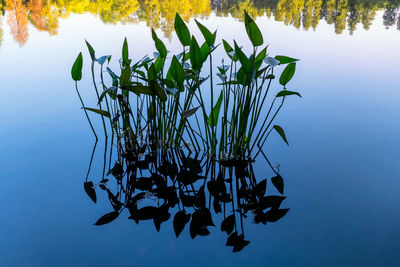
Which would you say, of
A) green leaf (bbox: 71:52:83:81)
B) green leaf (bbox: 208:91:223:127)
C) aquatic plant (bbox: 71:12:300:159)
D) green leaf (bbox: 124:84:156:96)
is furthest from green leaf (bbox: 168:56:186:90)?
green leaf (bbox: 71:52:83:81)

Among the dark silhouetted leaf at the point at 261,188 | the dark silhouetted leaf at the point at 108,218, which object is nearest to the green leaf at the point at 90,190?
the dark silhouetted leaf at the point at 108,218

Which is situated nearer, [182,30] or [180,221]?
[180,221]

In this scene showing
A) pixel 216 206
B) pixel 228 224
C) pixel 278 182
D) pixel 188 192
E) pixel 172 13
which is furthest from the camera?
pixel 172 13

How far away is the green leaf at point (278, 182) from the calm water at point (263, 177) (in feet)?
0.10

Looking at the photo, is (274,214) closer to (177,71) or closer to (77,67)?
(177,71)

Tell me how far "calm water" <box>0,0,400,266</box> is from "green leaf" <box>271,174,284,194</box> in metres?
0.03

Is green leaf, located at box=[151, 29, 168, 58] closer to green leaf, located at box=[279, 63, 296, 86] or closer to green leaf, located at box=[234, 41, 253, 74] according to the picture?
green leaf, located at box=[234, 41, 253, 74]

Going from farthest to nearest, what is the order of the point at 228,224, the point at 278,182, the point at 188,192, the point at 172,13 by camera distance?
the point at 172,13
the point at 278,182
the point at 188,192
the point at 228,224

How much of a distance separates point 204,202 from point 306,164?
2.38 ft

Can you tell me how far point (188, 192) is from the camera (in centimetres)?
173

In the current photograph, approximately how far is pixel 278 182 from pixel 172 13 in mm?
8947

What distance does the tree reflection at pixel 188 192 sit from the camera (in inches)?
59.9

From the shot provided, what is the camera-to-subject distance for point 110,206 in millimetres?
1627

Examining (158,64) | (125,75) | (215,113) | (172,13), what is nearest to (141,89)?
(125,75)
